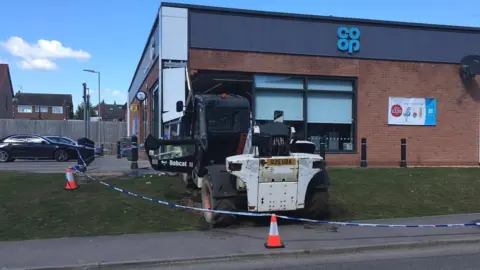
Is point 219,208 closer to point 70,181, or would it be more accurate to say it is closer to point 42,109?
point 70,181

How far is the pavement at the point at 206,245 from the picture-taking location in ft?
22.8

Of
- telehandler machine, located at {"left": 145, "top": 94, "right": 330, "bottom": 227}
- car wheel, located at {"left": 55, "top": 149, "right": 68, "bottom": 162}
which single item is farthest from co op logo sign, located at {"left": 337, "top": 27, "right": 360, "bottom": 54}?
car wheel, located at {"left": 55, "top": 149, "right": 68, "bottom": 162}

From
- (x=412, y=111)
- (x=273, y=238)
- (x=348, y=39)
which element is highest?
(x=348, y=39)

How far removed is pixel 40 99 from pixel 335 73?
3838 inches

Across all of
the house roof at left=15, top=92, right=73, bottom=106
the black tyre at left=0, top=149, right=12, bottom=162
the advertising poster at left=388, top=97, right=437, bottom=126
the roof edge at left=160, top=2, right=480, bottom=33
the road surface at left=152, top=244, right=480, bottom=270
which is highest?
the house roof at left=15, top=92, right=73, bottom=106

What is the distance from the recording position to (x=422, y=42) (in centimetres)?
1977


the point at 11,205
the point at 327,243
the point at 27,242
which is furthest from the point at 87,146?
the point at 327,243

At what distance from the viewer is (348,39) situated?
1895cm

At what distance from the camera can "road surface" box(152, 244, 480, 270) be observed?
22.6 ft

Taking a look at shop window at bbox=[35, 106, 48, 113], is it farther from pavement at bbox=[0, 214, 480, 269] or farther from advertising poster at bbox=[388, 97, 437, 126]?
pavement at bbox=[0, 214, 480, 269]

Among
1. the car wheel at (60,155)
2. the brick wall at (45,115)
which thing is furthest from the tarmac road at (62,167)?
the brick wall at (45,115)

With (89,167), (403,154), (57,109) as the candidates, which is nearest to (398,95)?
(403,154)

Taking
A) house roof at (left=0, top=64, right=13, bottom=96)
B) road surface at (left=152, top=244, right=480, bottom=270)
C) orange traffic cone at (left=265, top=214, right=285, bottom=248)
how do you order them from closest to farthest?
road surface at (left=152, top=244, right=480, bottom=270), orange traffic cone at (left=265, top=214, right=285, bottom=248), house roof at (left=0, top=64, right=13, bottom=96)

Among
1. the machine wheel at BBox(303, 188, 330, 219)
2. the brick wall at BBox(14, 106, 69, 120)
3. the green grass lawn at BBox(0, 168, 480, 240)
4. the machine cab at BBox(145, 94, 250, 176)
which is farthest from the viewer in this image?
the brick wall at BBox(14, 106, 69, 120)
